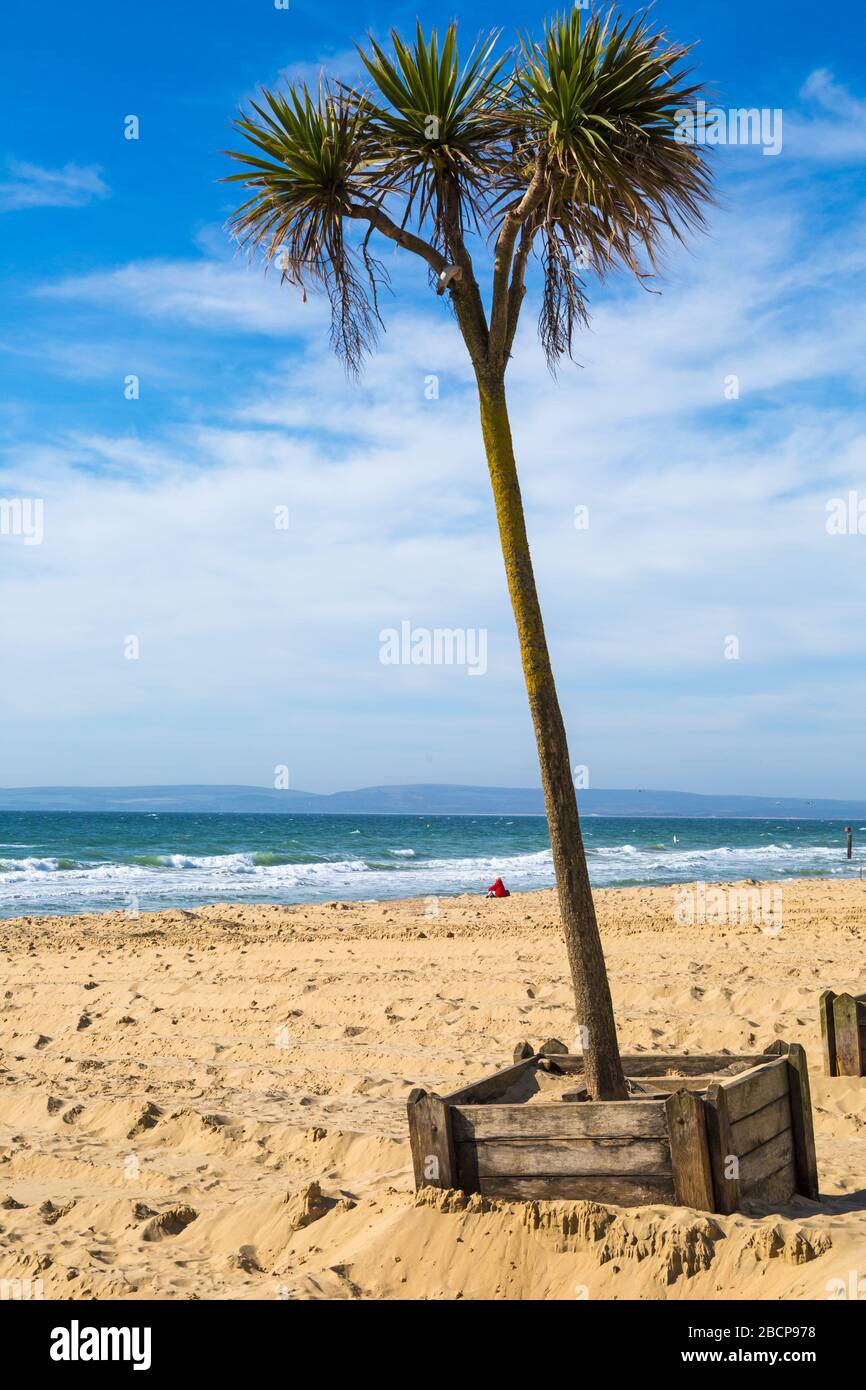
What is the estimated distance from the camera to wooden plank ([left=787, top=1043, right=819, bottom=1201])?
558cm

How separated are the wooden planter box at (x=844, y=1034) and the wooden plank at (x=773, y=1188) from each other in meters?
2.65

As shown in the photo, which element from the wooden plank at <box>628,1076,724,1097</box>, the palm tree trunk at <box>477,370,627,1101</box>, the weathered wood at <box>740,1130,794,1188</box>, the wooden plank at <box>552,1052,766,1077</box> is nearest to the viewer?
the weathered wood at <box>740,1130,794,1188</box>

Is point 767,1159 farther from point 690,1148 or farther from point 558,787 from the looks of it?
point 558,787

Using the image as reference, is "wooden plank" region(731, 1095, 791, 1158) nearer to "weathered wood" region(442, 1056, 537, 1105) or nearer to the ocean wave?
"weathered wood" region(442, 1056, 537, 1105)

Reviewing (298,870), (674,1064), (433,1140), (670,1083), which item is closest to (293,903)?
(298,870)

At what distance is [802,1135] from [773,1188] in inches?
14.6

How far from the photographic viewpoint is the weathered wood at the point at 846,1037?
795 cm

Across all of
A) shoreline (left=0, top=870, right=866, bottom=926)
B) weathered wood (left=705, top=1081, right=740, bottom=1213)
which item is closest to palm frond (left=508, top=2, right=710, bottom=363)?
weathered wood (left=705, top=1081, right=740, bottom=1213)

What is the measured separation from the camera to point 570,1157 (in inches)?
202

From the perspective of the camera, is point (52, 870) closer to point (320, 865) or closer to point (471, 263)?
point (320, 865)

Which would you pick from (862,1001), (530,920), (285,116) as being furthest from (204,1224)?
(530,920)

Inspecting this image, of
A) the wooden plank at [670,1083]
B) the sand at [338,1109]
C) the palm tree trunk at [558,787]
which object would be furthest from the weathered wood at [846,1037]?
the palm tree trunk at [558,787]

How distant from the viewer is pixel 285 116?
5.65m

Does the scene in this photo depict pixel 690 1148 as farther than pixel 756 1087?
No
